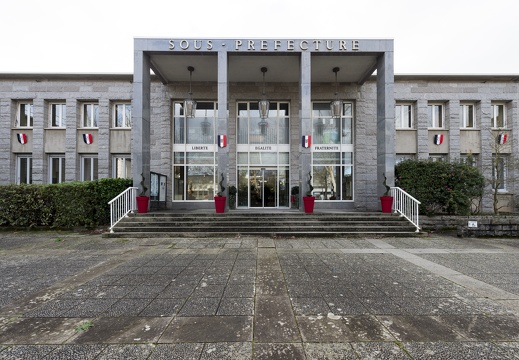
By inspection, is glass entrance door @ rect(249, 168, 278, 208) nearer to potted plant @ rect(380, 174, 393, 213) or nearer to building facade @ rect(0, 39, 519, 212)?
building facade @ rect(0, 39, 519, 212)

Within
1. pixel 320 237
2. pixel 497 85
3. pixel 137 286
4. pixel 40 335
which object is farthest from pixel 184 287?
pixel 497 85

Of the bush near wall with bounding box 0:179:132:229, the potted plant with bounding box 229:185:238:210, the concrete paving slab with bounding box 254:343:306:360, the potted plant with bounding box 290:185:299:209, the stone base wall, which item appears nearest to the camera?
the concrete paving slab with bounding box 254:343:306:360

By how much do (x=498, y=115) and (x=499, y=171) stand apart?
5.68 meters

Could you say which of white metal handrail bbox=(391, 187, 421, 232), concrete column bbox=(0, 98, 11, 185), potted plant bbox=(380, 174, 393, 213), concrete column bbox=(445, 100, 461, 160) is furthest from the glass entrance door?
concrete column bbox=(0, 98, 11, 185)

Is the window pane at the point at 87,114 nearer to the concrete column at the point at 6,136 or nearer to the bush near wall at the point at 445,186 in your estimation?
the concrete column at the point at 6,136

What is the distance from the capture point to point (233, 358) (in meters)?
2.46

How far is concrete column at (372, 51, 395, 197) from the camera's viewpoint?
456 inches

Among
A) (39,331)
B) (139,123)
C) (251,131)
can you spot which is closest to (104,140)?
(139,123)

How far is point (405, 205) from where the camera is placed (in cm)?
1041

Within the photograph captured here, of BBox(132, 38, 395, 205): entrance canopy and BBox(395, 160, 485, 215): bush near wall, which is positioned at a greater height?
BBox(132, 38, 395, 205): entrance canopy

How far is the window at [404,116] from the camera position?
15.2 metres

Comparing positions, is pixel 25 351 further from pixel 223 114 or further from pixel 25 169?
pixel 25 169

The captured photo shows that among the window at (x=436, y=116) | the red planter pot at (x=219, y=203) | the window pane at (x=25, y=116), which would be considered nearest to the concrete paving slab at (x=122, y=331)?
the red planter pot at (x=219, y=203)

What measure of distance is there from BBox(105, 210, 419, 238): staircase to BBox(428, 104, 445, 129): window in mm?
8681
